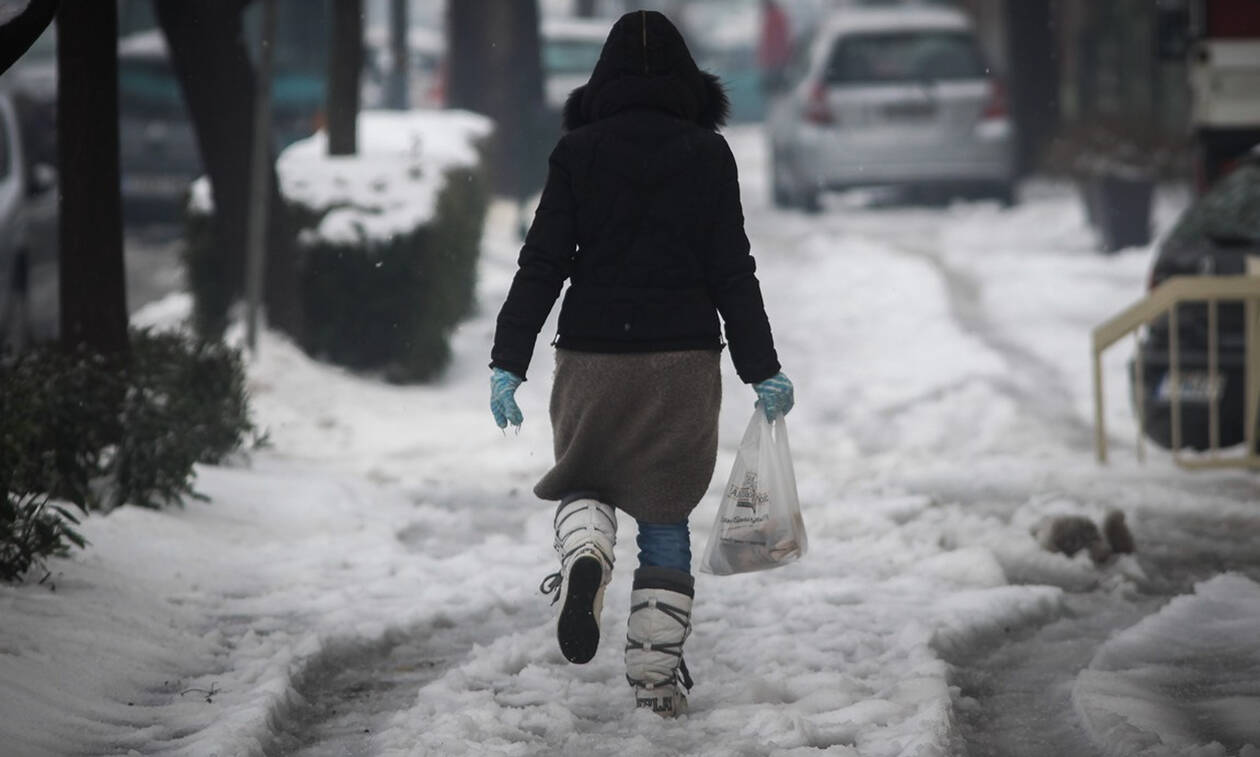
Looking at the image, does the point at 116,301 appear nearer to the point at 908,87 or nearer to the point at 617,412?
the point at 617,412

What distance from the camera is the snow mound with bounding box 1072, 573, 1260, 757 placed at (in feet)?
15.1

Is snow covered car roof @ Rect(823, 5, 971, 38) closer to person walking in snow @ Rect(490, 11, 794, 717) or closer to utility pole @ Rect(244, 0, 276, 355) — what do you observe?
utility pole @ Rect(244, 0, 276, 355)

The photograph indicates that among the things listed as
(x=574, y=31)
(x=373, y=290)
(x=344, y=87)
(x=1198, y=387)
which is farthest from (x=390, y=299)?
(x=574, y=31)

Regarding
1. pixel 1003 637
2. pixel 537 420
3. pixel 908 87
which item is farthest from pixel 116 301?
pixel 908 87

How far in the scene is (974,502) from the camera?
806 centimetres

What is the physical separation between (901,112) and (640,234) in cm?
1381

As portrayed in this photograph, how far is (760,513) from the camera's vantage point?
513cm

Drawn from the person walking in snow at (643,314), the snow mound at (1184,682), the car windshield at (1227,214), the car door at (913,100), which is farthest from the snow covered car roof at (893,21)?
the person walking in snow at (643,314)

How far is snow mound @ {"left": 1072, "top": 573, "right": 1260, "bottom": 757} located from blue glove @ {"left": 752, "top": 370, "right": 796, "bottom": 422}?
3.64 feet

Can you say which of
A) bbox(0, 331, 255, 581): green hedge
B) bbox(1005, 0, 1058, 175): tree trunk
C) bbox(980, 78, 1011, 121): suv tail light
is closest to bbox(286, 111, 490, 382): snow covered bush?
bbox(0, 331, 255, 581): green hedge

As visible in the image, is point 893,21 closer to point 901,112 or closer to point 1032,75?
point 901,112

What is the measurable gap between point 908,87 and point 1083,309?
5.15 metres

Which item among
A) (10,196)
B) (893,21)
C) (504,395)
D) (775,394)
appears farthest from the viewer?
(893,21)

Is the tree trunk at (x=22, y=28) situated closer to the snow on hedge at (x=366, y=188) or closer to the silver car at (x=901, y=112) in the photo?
the snow on hedge at (x=366, y=188)
